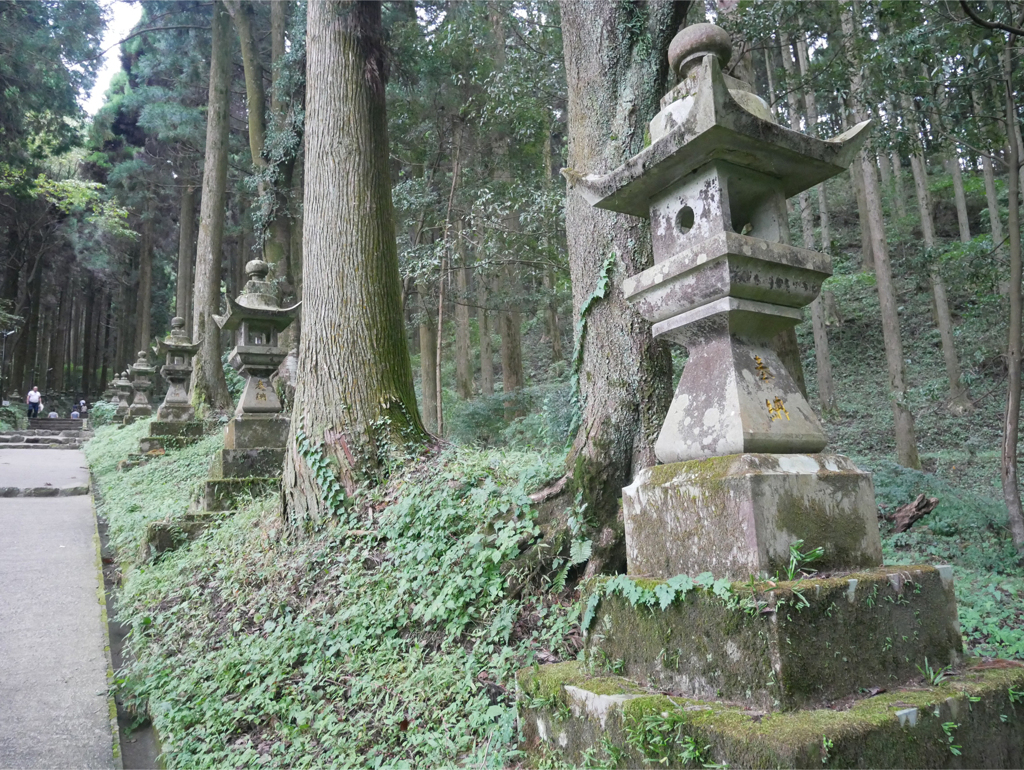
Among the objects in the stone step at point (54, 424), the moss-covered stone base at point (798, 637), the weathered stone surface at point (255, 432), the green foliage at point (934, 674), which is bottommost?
the green foliage at point (934, 674)

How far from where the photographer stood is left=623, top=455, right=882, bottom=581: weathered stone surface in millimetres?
1988

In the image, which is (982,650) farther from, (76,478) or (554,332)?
(554,332)

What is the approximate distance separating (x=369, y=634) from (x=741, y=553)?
239cm

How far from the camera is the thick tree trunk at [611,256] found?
3670 millimetres

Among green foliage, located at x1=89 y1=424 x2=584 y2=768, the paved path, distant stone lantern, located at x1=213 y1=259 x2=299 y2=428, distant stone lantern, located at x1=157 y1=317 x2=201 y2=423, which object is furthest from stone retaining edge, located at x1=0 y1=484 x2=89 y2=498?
green foliage, located at x1=89 y1=424 x2=584 y2=768

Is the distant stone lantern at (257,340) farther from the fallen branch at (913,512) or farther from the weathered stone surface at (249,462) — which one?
the fallen branch at (913,512)

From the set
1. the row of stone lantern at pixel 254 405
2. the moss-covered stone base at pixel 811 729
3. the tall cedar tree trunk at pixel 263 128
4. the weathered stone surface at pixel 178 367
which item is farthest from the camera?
the weathered stone surface at pixel 178 367

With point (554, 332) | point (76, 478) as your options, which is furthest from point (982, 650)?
point (554, 332)

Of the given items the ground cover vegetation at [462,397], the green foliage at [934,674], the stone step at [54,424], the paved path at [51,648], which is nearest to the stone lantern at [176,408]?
the ground cover vegetation at [462,397]

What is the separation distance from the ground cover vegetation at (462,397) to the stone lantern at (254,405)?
67cm

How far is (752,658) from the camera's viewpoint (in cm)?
183

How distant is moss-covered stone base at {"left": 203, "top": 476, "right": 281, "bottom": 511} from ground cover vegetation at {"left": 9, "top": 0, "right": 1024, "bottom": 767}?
1.30 ft

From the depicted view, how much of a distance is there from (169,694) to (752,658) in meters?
3.34

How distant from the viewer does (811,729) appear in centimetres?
162
